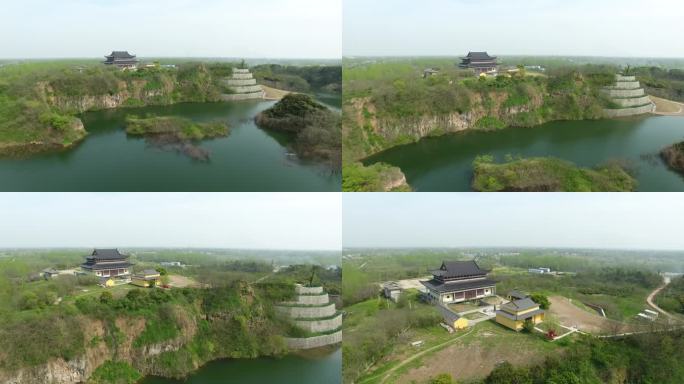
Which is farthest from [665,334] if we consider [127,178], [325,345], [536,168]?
[127,178]

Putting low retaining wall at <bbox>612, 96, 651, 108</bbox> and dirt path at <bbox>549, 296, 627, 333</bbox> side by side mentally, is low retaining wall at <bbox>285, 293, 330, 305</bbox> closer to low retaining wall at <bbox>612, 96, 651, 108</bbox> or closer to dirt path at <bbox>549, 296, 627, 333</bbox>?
dirt path at <bbox>549, 296, 627, 333</bbox>

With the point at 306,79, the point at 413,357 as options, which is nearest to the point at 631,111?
the point at 413,357

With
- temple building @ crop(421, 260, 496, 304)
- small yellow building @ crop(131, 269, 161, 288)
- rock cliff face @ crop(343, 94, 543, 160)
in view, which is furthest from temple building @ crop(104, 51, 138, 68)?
temple building @ crop(421, 260, 496, 304)

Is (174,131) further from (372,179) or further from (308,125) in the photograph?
(372,179)

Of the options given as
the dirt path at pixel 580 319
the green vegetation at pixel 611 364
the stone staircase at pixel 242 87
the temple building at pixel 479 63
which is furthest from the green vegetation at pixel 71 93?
the dirt path at pixel 580 319

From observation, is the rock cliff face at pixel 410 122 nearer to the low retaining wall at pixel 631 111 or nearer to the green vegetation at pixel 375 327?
the low retaining wall at pixel 631 111

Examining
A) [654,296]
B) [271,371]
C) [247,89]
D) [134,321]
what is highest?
[247,89]

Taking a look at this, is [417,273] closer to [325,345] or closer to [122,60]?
[325,345]
